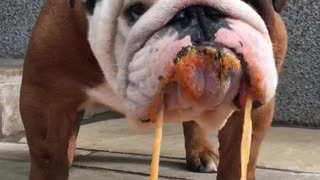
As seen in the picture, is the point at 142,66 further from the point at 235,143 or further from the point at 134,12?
the point at 235,143

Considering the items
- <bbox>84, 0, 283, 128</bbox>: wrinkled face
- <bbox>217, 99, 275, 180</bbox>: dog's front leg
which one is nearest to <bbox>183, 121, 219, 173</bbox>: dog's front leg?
<bbox>217, 99, 275, 180</bbox>: dog's front leg

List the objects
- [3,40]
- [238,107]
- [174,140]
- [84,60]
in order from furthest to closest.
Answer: [3,40] < [174,140] < [84,60] < [238,107]

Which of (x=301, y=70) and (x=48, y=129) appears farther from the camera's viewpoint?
(x=301, y=70)

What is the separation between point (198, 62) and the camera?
1.58m

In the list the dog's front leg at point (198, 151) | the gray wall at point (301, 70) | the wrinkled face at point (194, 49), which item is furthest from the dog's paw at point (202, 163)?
the wrinkled face at point (194, 49)

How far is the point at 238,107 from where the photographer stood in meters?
1.75

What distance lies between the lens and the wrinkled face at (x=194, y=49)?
159cm

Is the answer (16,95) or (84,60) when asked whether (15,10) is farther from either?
(84,60)

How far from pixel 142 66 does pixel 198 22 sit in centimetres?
16

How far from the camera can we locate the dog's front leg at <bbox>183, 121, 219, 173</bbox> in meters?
2.82

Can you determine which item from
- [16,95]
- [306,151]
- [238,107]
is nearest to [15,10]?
[16,95]

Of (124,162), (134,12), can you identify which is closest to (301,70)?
(124,162)

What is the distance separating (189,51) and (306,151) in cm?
154

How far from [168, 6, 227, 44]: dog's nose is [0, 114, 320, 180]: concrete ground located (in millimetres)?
1094
